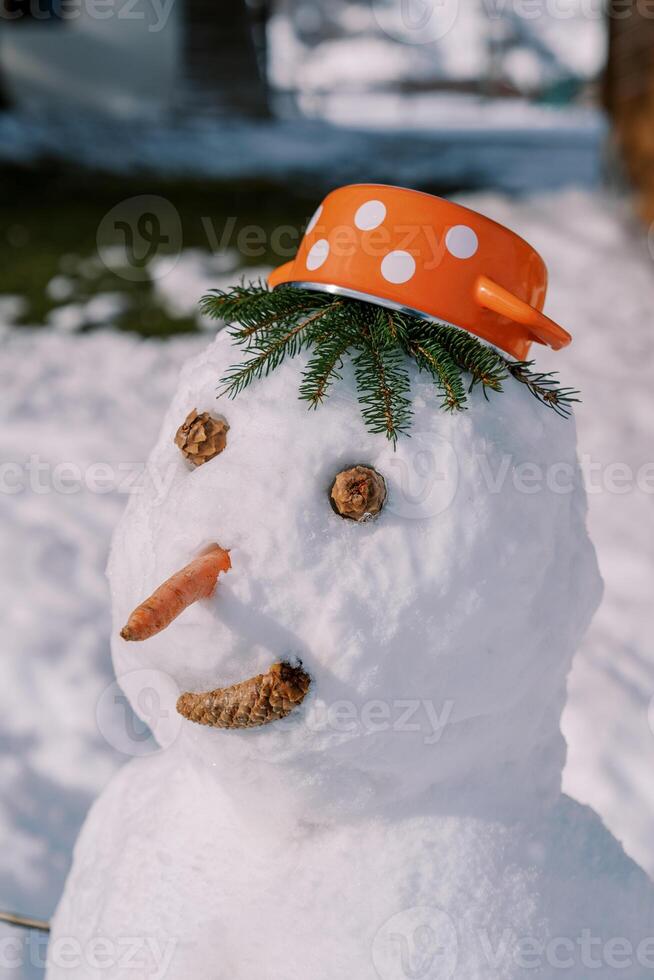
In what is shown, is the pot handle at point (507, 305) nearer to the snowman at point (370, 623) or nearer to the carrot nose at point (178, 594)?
the snowman at point (370, 623)

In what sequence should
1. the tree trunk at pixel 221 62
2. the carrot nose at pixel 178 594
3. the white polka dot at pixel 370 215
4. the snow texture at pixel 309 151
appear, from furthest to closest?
the tree trunk at pixel 221 62 < the snow texture at pixel 309 151 < the white polka dot at pixel 370 215 < the carrot nose at pixel 178 594

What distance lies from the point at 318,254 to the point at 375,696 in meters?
0.53

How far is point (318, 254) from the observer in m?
1.10

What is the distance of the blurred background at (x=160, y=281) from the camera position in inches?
86.3

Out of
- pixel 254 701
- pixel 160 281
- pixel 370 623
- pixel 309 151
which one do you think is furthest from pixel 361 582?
pixel 309 151

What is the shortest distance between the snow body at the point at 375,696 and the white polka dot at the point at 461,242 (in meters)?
0.17

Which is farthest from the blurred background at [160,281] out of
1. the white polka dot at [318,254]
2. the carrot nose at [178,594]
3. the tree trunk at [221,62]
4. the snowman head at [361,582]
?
the white polka dot at [318,254]

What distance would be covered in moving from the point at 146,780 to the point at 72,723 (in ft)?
3.01

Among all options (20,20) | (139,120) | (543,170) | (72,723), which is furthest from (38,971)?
(20,20)

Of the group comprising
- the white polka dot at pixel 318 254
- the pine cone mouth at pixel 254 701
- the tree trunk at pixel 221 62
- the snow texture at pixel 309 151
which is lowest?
the pine cone mouth at pixel 254 701

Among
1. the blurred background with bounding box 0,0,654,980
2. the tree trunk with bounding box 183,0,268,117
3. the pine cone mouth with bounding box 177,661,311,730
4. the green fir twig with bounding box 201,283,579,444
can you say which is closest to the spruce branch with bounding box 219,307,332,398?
the green fir twig with bounding box 201,283,579,444

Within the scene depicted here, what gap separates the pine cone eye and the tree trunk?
1064cm

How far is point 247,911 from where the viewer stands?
42.4 inches

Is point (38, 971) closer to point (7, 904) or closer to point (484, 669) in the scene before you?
point (7, 904)
